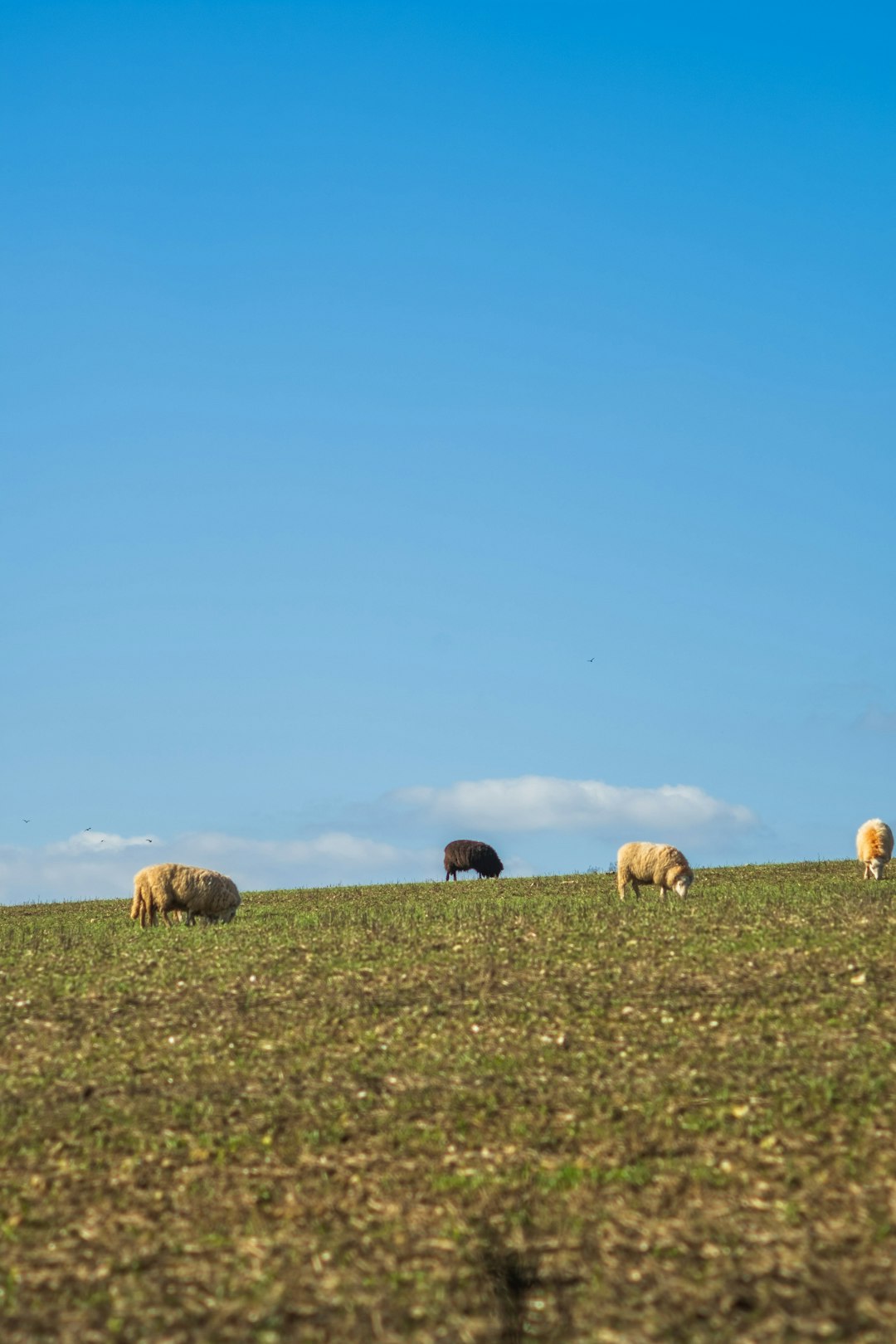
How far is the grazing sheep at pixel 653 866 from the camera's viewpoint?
115 ft

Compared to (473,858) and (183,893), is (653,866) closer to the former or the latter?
(183,893)

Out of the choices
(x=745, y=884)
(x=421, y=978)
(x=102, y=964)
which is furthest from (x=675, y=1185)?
(x=745, y=884)

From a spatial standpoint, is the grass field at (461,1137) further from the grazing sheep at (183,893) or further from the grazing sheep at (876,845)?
the grazing sheep at (876,845)

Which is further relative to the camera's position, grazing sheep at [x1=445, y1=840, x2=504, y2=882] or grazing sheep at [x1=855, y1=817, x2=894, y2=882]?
grazing sheep at [x1=445, y1=840, x2=504, y2=882]

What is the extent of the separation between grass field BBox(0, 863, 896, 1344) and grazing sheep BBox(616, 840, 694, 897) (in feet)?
27.4

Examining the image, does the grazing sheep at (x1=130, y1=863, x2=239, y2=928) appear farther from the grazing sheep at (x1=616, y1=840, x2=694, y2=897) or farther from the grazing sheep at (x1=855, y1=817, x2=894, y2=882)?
the grazing sheep at (x1=855, y1=817, x2=894, y2=882)

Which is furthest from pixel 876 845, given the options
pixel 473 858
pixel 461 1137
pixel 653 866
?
pixel 461 1137

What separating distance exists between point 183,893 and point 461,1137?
66.6 ft

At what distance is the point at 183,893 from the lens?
3409cm

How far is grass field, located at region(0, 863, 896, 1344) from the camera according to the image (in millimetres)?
11219

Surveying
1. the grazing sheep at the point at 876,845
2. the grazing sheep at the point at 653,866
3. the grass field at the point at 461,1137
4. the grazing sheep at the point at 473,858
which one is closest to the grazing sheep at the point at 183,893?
the grass field at the point at 461,1137

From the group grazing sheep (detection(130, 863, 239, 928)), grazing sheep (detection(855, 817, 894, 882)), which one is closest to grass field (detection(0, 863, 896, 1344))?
grazing sheep (detection(130, 863, 239, 928))

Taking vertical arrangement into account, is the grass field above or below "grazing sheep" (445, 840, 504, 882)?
below

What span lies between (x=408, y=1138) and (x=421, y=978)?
7151 mm
